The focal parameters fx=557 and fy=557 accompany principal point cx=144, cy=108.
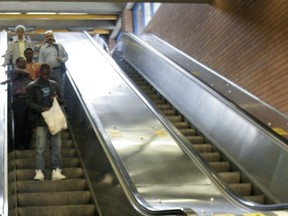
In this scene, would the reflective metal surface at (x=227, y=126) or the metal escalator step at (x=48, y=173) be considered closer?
the reflective metal surface at (x=227, y=126)

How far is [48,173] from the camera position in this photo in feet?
21.7

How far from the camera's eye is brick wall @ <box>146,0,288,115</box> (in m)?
7.87

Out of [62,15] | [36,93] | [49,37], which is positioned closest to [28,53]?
[49,37]

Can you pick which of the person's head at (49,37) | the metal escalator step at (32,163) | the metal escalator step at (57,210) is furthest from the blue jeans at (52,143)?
the person's head at (49,37)

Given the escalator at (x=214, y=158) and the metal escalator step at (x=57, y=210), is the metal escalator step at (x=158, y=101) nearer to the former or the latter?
the escalator at (x=214, y=158)

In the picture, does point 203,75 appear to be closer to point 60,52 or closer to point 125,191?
point 60,52

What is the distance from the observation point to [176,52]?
11.2 metres

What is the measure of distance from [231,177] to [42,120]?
2349mm

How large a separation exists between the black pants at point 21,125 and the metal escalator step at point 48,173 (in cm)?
103

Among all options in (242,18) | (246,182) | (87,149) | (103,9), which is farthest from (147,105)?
(103,9)

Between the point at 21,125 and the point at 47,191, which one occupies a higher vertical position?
the point at 21,125

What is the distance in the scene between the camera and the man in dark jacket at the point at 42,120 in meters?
6.39

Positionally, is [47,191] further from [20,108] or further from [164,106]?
[164,106]

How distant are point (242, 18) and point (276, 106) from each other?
213 cm
